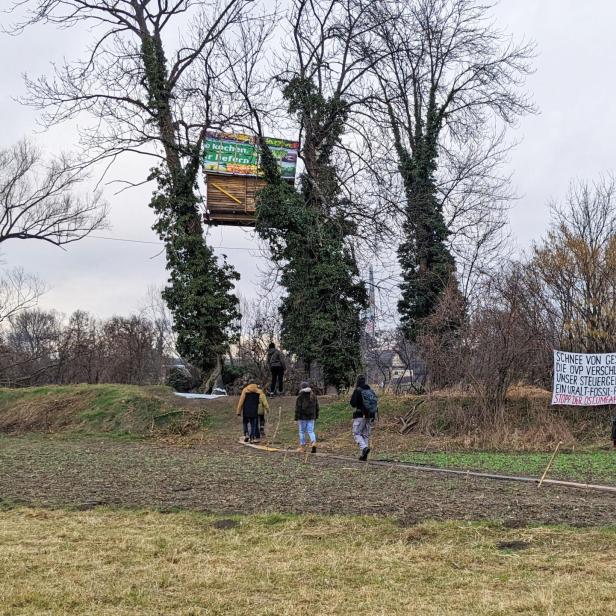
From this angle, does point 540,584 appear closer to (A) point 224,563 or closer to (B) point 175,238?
(A) point 224,563

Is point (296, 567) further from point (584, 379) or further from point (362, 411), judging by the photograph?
point (584, 379)

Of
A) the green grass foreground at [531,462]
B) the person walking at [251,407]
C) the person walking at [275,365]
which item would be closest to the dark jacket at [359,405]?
the green grass foreground at [531,462]

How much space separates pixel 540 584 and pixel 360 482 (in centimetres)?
601

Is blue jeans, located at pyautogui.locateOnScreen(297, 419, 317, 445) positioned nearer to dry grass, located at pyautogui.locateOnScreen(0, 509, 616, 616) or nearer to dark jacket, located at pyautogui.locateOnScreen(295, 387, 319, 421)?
dark jacket, located at pyautogui.locateOnScreen(295, 387, 319, 421)

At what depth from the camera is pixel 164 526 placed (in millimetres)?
8742

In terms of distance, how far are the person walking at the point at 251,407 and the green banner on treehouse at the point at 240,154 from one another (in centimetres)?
1131

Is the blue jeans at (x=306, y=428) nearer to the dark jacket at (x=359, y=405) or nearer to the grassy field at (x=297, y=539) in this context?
the dark jacket at (x=359, y=405)

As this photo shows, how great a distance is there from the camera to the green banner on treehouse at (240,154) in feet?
96.0

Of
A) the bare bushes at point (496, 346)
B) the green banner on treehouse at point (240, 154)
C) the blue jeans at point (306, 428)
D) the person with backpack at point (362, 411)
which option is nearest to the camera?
the person with backpack at point (362, 411)

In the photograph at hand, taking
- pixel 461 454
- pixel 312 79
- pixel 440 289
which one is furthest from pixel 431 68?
pixel 461 454

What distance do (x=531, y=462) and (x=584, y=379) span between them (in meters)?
5.21

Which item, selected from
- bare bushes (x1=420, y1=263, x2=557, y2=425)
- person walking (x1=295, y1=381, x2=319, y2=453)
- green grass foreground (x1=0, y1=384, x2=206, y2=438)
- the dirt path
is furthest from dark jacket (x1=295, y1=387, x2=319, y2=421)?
green grass foreground (x1=0, y1=384, x2=206, y2=438)

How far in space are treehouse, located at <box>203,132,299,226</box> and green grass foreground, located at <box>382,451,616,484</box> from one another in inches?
582

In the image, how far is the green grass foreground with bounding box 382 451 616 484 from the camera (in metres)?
13.5
